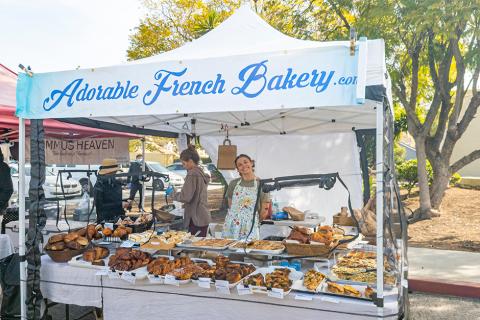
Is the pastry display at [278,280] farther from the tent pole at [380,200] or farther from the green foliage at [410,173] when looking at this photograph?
the green foliage at [410,173]

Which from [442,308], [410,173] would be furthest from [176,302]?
[410,173]

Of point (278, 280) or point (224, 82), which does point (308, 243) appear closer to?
point (278, 280)

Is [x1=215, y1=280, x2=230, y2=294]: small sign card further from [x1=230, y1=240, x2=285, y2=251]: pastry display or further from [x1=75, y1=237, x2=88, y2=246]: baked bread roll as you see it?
[x1=75, y1=237, x2=88, y2=246]: baked bread roll

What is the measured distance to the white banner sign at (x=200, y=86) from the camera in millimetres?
2521

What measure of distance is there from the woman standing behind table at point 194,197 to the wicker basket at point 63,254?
4.09 feet

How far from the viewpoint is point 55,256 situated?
3.54 meters

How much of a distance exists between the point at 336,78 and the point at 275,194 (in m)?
4.62

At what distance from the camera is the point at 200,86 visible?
111 inches

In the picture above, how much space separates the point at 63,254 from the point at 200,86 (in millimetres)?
1979

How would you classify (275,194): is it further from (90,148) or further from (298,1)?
(298,1)

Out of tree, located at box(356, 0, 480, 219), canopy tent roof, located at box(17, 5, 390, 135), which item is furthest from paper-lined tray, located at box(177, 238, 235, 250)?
tree, located at box(356, 0, 480, 219)

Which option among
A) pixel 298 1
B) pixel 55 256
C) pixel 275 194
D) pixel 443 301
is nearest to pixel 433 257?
pixel 443 301

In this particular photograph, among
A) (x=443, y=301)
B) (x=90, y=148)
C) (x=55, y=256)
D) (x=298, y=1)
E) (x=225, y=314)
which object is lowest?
(x=443, y=301)

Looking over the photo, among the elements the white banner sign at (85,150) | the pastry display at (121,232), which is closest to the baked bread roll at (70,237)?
the pastry display at (121,232)
